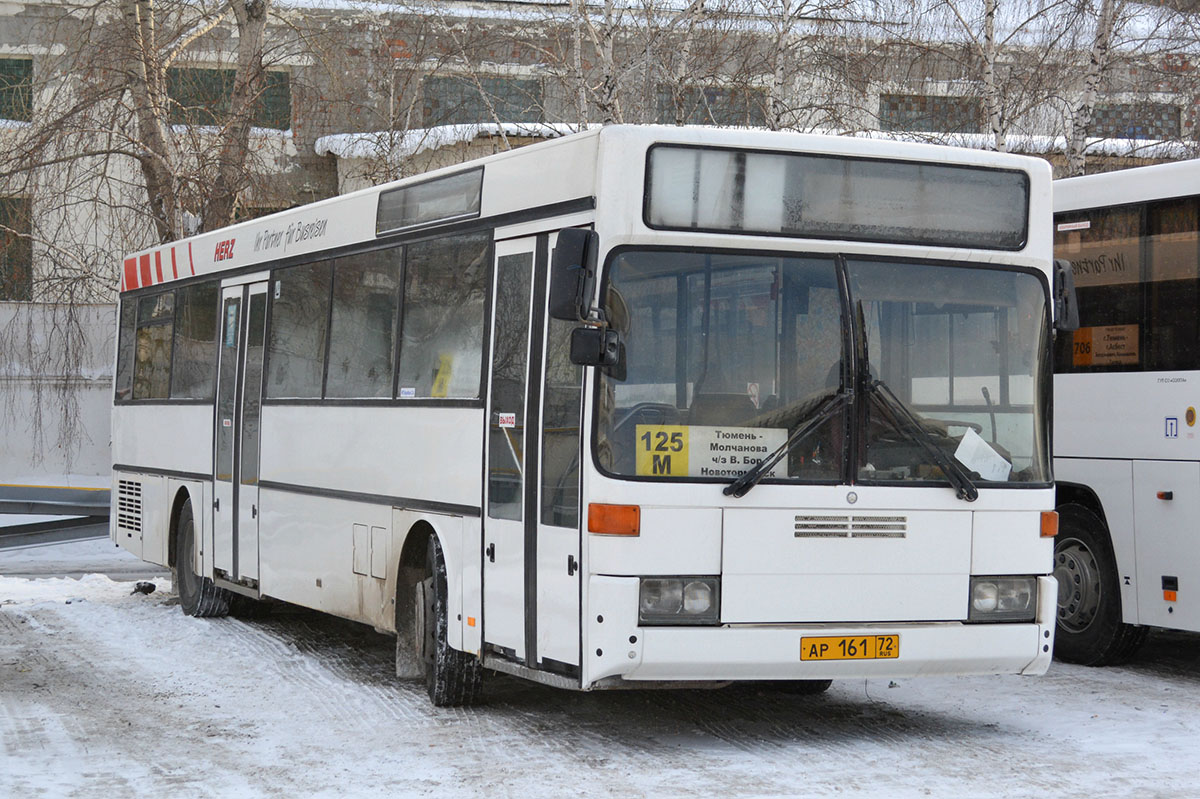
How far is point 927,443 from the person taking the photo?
8.48m

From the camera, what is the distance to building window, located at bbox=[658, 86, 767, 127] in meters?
20.3

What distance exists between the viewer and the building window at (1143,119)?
21.3 m

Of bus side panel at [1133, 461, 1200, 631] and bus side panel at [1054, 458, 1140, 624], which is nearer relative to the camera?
bus side panel at [1133, 461, 1200, 631]

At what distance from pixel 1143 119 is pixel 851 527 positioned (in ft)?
49.4

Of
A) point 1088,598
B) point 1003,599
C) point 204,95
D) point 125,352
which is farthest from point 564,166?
point 204,95

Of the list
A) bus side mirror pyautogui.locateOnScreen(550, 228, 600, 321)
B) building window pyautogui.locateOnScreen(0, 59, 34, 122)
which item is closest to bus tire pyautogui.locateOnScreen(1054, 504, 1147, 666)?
bus side mirror pyautogui.locateOnScreen(550, 228, 600, 321)

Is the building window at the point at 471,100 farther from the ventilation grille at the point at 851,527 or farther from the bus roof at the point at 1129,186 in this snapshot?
the ventilation grille at the point at 851,527

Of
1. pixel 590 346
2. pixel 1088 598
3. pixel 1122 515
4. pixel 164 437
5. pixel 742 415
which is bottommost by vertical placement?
pixel 1088 598

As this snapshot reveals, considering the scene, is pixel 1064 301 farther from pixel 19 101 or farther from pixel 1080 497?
pixel 19 101

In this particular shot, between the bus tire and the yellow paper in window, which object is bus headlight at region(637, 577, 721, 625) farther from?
the bus tire

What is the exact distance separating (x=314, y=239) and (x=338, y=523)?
6.86ft

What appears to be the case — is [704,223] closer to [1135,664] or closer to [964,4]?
[1135,664]

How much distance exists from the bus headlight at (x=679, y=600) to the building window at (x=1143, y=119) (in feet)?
46.5

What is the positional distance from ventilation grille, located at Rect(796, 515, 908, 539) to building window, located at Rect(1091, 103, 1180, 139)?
44.3ft
